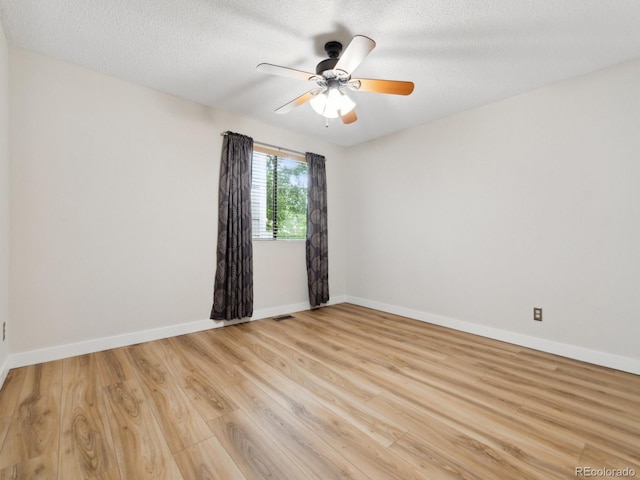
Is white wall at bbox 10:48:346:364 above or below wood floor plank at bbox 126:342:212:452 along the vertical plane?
above

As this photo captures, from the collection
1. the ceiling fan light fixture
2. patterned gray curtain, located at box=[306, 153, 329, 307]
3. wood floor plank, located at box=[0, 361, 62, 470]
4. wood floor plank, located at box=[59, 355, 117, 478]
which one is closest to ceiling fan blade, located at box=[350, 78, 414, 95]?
the ceiling fan light fixture

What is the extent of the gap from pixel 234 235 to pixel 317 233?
123cm

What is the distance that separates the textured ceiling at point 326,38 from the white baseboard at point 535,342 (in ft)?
7.59

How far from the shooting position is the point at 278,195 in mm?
3719

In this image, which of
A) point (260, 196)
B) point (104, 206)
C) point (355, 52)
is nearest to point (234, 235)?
point (260, 196)

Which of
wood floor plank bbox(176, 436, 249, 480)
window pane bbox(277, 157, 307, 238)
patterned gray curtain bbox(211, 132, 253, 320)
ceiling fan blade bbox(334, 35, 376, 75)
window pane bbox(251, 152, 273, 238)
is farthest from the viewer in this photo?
window pane bbox(277, 157, 307, 238)

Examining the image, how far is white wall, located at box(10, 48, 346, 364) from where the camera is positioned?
2178mm

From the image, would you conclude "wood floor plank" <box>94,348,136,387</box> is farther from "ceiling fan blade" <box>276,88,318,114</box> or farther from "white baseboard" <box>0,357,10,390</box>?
"ceiling fan blade" <box>276,88,318,114</box>

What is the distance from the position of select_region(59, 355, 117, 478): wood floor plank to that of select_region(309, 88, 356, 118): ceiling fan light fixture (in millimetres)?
2469

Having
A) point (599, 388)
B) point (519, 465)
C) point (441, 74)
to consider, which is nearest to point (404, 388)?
point (519, 465)

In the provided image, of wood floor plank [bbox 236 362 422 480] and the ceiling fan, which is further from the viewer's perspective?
the ceiling fan

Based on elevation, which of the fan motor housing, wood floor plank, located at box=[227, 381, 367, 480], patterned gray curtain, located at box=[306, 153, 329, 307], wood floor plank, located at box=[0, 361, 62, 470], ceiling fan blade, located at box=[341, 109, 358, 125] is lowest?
wood floor plank, located at box=[227, 381, 367, 480]

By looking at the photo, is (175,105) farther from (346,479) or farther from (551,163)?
(551,163)

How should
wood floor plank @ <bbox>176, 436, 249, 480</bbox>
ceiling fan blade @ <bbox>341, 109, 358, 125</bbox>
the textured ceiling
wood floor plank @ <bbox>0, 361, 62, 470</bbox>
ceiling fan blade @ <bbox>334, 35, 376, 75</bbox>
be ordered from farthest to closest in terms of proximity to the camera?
ceiling fan blade @ <bbox>341, 109, 358, 125</bbox> → the textured ceiling → ceiling fan blade @ <bbox>334, 35, 376, 75</bbox> → wood floor plank @ <bbox>0, 361, 62, 470</bbox> → wood floor plank @ <bbox>176, 436, 249, 480</bbox>
